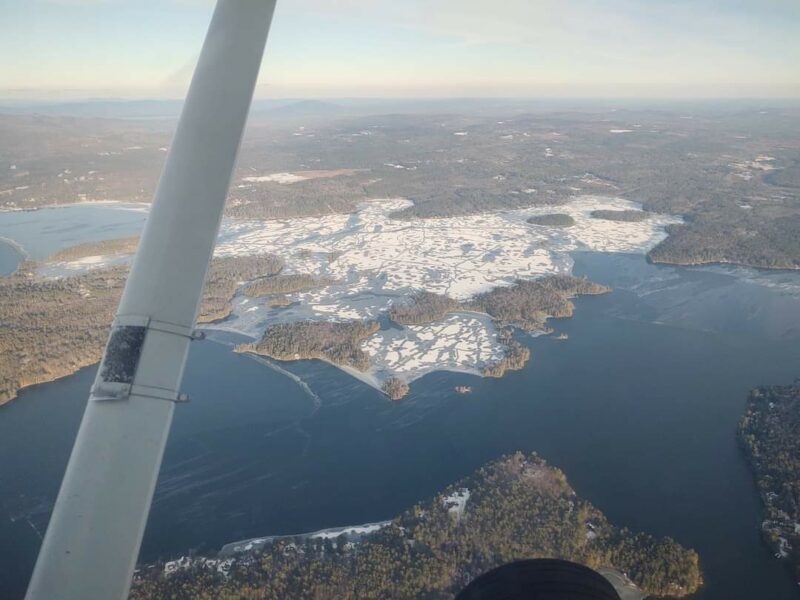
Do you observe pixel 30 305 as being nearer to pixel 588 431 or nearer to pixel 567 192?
pixel 588 431

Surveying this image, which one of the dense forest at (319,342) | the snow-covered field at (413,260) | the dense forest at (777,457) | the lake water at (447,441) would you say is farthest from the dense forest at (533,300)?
the dense forest at (777,457)

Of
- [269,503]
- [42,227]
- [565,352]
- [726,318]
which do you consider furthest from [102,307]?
[726,318]

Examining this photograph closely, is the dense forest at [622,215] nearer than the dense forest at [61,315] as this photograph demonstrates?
No

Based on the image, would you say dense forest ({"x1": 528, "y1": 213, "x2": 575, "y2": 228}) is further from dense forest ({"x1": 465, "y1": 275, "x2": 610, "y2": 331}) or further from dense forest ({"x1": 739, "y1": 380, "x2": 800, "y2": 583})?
dense forest ({"x1": 739, "y1": 380, "x2": 800, "y2": 583})

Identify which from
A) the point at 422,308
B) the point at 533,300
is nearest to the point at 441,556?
the point at 422,308

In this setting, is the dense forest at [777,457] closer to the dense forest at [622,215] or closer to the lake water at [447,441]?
the lake water at [447,441]

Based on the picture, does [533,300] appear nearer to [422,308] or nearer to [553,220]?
[422,308]

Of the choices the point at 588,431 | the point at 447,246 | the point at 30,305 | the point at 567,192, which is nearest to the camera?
the point at 588,431
